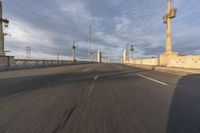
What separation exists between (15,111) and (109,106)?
260 cm

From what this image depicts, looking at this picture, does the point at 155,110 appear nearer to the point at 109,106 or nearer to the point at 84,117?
the point at 109,106

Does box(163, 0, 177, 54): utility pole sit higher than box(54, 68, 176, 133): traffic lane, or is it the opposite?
box(163, 0, 177, 54): utility pole

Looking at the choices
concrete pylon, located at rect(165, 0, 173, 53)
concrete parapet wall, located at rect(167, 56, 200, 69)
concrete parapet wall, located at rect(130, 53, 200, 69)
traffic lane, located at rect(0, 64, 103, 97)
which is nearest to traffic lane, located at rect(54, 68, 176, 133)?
traffic lane, located at rect(0, 64, 103, 97)

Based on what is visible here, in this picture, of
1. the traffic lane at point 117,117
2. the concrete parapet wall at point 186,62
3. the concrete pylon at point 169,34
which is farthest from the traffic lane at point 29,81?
the concrete pylon at point 169,34

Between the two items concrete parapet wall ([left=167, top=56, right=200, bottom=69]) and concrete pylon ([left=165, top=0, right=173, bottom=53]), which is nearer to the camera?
concrete parapet wall ([left=167, top=56, right=200, bottom=69])

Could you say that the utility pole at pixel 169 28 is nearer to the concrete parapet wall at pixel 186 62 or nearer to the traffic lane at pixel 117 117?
the concrete parapet wall at pixel 186 62

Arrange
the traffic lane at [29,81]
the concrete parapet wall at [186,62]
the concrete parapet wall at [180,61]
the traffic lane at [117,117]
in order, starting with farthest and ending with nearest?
1. the concrete parapet wall at [180,61]
2. the concrete parapet wall at [186,62]
3. the traffic lane at [29,81]
4. the traffic lane at [117,117]

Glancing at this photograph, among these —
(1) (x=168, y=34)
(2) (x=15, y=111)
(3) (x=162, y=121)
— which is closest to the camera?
(3) (x=162, y=121)

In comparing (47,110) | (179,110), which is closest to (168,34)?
(179,110)

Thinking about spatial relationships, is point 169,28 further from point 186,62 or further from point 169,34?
point 186,62

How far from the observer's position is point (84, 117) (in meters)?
3.46

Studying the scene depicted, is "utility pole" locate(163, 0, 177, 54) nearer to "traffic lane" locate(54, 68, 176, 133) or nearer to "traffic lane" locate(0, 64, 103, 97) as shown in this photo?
"traffic lane" locate(0, 64, 103, 97)

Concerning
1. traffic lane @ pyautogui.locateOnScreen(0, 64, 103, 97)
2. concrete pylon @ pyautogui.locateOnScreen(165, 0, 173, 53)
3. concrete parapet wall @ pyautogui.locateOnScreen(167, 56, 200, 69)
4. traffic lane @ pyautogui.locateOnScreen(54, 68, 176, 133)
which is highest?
concrete pylon @ pyautogui.locateOnScreen(165, 0, 173, 53)

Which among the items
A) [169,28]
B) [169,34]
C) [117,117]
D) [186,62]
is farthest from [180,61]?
[117,117]
